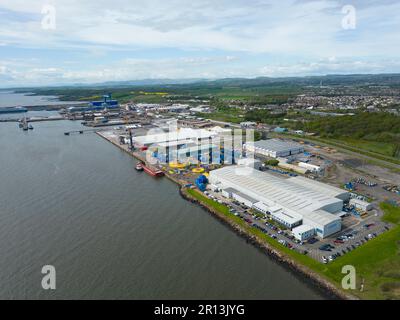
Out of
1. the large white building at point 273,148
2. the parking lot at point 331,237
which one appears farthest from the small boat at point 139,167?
the large white building at point 273,148

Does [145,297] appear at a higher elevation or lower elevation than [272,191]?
lower

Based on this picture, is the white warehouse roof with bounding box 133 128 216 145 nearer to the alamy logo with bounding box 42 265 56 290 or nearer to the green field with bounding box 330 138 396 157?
the green field with bounding box 330 138 396 157

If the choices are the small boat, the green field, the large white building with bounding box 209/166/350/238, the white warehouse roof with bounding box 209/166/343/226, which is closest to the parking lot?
the large white building with bounding box 209/166/350/238

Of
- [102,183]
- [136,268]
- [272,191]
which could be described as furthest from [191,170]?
[136,268]

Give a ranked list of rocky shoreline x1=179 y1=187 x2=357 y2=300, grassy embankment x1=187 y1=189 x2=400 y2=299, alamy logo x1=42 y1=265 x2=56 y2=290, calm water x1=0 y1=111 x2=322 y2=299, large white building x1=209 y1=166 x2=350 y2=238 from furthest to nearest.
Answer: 1. large white building x1=209 y1=166 x2=350 y2=238
2. alamy logo x1=42 y1=265 x2=56 y2=290
3. calm water x1=0 y1=111 x2=322 y2=299
4. rocky shoreline x1=179 y1=187 x2=357 y2=300
5. grassy embankment x1=187 y1=189 x2=400 y2=299

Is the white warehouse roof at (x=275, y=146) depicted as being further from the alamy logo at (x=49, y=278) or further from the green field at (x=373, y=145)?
the alamy logo at (x=49, y=278)

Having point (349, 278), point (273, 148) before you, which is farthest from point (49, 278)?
point (273, 148)
